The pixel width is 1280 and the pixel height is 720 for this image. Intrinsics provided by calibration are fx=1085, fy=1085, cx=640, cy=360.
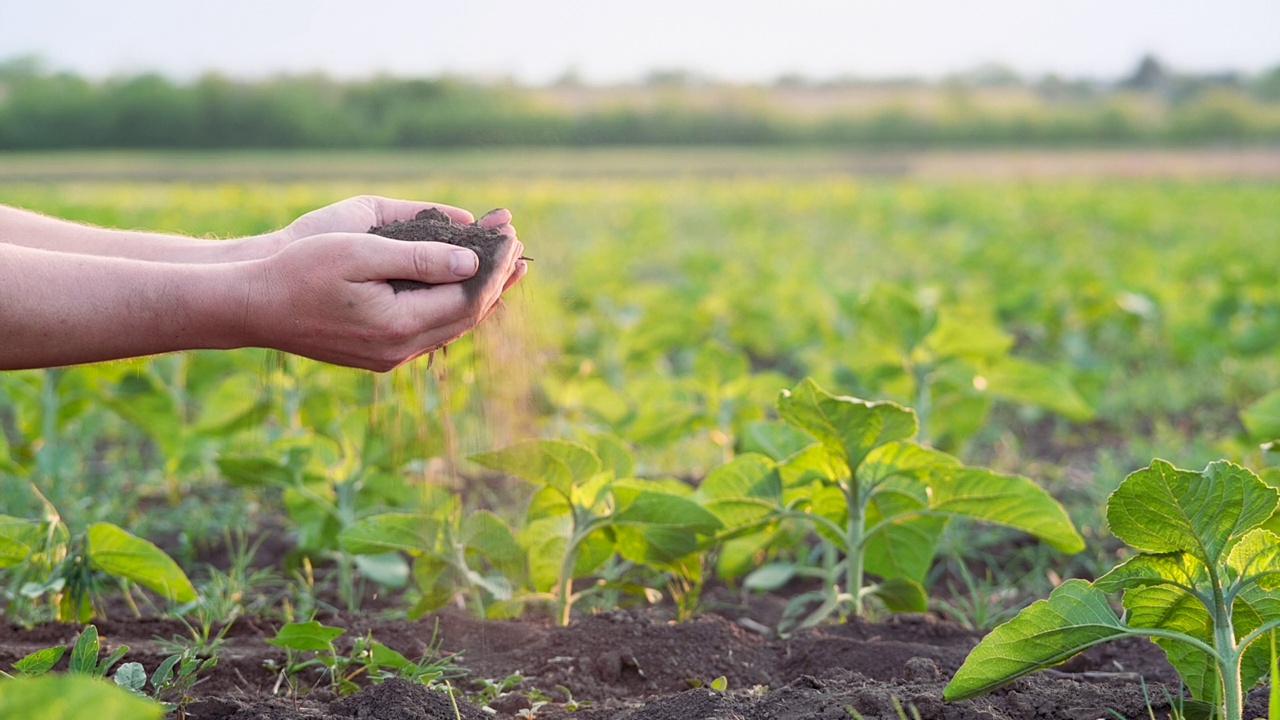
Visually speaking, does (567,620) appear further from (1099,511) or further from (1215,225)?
(1215,225)

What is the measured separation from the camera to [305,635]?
5.12ft

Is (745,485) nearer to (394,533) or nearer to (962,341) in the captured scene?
(394,533)

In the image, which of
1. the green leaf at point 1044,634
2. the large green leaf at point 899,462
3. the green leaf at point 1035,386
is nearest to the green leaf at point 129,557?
the large green leaf at point 899,462

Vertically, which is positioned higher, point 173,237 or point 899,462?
point 173,237

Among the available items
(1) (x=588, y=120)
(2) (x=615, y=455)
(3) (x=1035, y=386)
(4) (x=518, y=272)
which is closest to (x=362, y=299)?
(4) (x=518, y=272)

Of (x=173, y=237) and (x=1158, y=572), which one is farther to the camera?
(x=173, y=237)

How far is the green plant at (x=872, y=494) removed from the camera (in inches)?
67.3

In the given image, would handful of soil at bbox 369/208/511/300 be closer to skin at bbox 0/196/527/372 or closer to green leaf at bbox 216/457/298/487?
skin at bbox 0/196/527/372

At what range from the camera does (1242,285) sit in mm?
5352

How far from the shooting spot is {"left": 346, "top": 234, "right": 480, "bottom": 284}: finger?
154 centimetres

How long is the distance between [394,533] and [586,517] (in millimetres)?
329

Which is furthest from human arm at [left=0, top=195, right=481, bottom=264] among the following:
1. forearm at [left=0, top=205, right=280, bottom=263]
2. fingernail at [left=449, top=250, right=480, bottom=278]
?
fingernail at [left=449, top=250, right=480, bottom=278]

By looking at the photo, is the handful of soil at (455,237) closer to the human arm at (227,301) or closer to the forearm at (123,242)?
the human arm at (227,301)

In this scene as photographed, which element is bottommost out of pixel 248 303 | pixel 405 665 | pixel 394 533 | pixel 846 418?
pixel 405 665
